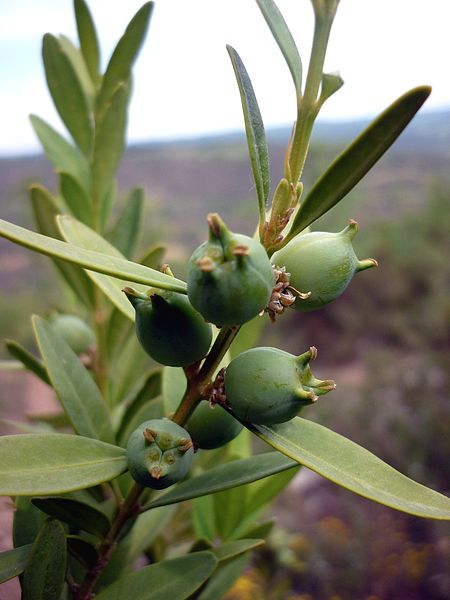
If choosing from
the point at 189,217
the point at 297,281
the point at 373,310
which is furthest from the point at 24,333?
the point at 189,217

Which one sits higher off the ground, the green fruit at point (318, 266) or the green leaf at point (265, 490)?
the green fruit at point (318, 266)

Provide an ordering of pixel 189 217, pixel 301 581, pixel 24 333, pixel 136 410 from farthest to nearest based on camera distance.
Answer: pixel 189 217 → pixel 24 333 → pixel 301 581 → pixel 136 410

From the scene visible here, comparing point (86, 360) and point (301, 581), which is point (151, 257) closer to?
point (86, 360)

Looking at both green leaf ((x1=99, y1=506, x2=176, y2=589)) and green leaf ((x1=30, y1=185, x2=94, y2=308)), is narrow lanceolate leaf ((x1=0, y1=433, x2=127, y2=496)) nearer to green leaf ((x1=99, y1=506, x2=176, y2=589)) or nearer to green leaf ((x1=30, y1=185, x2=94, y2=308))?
green leaf ((x1=99, y1=506, x2=176, y2=589))

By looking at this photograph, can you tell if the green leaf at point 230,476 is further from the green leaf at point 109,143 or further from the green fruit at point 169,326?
the green leaf at point 109,143

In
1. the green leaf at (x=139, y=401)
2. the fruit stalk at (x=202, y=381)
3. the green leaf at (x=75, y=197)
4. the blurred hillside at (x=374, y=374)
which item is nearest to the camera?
the fruit stalk at (x=202, y=381)

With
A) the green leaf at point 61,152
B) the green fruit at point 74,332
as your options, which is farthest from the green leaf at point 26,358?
the green leaf at point 61,152

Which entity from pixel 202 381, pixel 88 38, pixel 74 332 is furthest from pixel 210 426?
pixel 88 38
